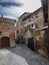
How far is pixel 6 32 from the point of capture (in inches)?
675

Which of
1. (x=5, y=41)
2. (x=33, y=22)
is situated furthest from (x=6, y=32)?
(x=33, y=22)

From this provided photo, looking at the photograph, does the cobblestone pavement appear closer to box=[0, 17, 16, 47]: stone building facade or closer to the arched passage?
the arched passage

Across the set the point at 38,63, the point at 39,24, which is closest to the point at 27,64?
the point at 38,63

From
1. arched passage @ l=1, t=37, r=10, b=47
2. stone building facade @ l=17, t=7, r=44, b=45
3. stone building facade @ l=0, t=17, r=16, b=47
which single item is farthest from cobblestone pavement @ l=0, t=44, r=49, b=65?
stone building facade @ l=17, t=7, r=44, b=45

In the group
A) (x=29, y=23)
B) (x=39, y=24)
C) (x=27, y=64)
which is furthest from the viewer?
(x=29, y=23)

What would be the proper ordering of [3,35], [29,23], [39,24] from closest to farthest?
[3,35]
[39,24]
[29,23]

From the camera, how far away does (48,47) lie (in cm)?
1127

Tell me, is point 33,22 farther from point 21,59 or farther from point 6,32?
point 21,59

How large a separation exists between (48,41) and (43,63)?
241cm

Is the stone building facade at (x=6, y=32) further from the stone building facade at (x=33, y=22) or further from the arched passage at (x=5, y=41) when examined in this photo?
the stone building facade at (x=33, y=22)

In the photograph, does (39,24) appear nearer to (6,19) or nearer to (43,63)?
(6,19)

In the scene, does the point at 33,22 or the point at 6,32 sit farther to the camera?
the point at 33,22

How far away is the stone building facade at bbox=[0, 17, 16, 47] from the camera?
1695cm

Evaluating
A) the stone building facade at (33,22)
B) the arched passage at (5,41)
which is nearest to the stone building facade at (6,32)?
the arched passage at (5,41)
